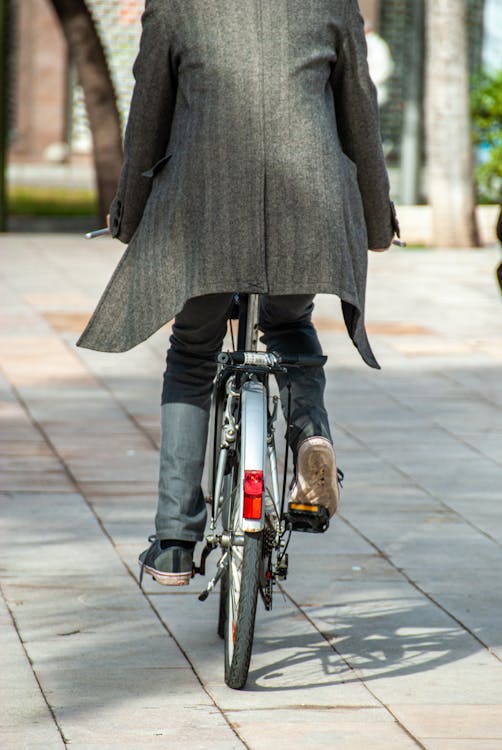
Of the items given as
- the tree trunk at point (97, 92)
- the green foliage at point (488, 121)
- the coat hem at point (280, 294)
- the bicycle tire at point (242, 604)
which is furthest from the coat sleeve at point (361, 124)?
the green foliage at point (488, 121)

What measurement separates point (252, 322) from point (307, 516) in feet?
1.73

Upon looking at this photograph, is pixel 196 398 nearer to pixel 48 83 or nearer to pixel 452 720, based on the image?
pixel 452 720

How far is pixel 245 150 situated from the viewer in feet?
12.3

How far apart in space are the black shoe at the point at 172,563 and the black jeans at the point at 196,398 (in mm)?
28

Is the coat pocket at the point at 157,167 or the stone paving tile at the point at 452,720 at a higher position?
the coat pocket at the point at 157,167

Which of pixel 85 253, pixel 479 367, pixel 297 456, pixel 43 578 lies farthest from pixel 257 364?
pixel 85 253

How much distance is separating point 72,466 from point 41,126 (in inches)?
1195

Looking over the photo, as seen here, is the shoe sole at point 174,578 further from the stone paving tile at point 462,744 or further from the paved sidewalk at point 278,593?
the stone paving tile at point 462,744

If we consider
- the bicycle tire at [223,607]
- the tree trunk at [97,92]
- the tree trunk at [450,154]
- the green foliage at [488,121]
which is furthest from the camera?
the green foliage at [488,121]

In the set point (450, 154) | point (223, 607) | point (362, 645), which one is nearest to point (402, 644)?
point (362, 645)

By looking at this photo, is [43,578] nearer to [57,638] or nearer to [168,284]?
[57,638]

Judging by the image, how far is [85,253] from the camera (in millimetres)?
15148

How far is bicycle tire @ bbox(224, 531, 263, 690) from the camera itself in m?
3.74

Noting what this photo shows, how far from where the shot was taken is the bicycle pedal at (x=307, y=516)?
154 inches
